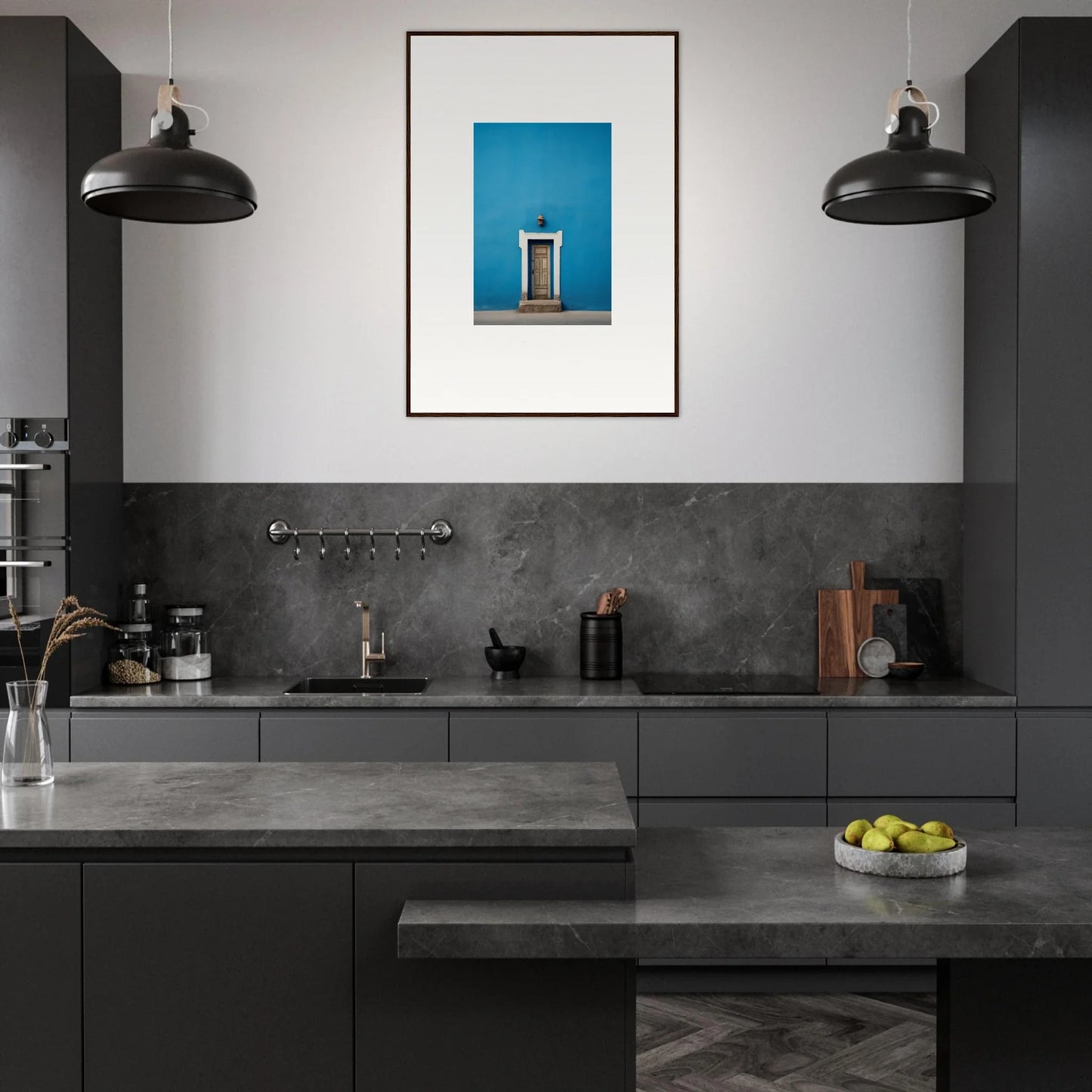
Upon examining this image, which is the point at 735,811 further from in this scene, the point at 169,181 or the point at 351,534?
the point at 169,181

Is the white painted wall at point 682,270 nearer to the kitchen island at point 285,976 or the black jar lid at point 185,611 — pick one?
the black jar lid at point 185,611

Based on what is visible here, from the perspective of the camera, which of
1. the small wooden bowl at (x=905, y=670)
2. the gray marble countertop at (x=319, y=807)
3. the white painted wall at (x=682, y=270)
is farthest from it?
the white painted wall at (x=682, y=270)

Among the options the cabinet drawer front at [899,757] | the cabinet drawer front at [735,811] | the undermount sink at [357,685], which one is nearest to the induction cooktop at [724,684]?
the cabinet drawer front at [899,757]

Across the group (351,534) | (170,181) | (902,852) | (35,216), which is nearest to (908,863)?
(902,852)

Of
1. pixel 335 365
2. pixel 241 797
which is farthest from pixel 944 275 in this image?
pixel 241 797

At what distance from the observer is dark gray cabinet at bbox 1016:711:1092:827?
3.94m

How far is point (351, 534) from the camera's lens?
459cm

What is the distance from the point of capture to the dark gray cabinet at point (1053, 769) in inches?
155

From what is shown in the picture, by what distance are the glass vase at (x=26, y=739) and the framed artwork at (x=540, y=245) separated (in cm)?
245

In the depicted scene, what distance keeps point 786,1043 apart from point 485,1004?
1821mm

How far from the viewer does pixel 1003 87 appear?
4145 millimetres

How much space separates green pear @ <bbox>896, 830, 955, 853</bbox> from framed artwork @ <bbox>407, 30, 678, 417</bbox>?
2.67 m

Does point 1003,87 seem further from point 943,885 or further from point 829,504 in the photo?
point 943,885

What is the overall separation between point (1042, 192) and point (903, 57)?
39.6 inches
